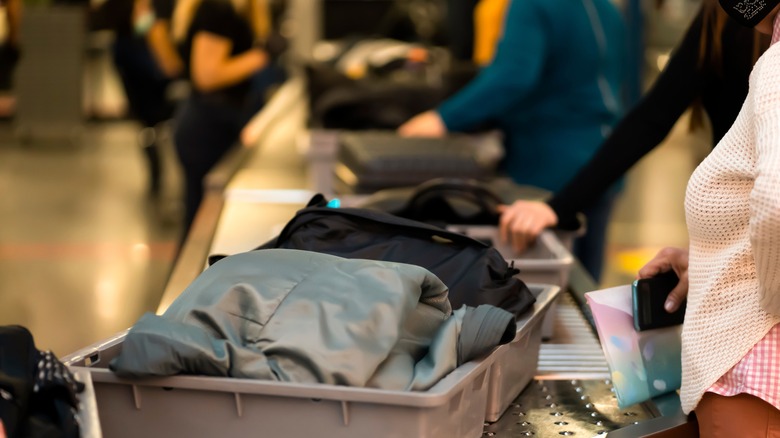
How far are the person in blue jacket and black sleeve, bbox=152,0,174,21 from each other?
3.55 meters

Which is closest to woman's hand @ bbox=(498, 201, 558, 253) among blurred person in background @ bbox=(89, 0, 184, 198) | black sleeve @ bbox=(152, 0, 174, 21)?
black sleeve @ bbox=(152, 0, 174, 21)

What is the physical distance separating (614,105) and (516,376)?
206 centimetres

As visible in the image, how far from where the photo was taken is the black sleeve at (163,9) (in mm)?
6719

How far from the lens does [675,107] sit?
2051 millimetres

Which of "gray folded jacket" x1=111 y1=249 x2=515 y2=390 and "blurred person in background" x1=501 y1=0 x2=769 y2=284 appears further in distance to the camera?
"blurred person in background" x1=501 y1=0 x2=769 y2=284

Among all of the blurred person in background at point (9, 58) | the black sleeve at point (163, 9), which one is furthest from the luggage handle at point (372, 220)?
the blurred person in background at point (9, 58)

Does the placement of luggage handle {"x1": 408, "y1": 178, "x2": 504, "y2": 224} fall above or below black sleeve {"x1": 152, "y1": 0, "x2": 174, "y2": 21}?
above

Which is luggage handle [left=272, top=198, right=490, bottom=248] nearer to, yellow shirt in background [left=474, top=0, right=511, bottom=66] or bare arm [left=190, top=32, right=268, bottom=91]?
bare arm [left=190, top=32, right=268, bottom=91]

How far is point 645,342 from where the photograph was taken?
159 cm

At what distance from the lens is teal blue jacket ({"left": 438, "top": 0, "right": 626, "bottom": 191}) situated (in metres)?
3.24

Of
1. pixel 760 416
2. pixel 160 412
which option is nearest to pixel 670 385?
pixel 760 416

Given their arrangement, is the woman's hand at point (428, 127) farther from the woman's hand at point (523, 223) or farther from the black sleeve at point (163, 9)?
the black sleeve at point (163, 9)

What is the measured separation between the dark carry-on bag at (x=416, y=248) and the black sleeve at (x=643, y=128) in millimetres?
584

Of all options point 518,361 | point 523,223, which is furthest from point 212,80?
point 518,361
